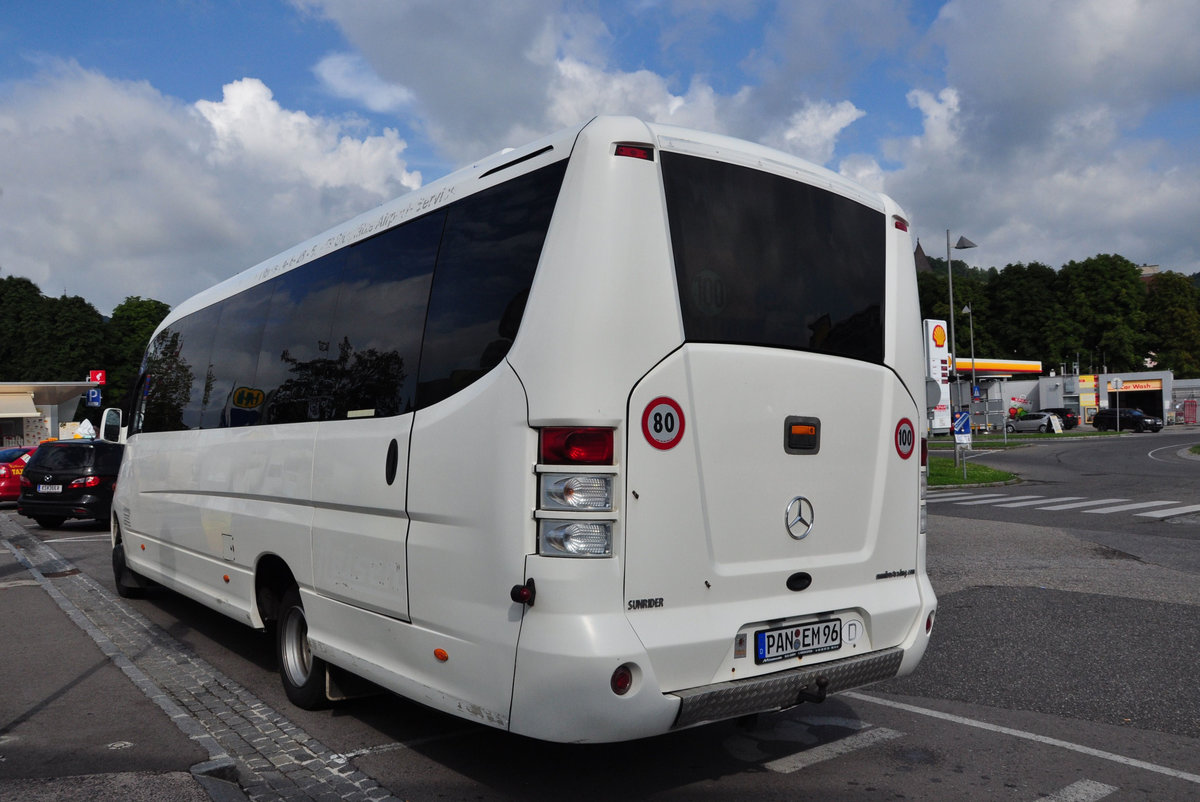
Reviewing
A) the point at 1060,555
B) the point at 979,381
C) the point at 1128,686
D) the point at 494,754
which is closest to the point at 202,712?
the point at 494,754

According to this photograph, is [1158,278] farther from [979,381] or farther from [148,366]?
[148,366]

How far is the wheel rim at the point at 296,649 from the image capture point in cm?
588

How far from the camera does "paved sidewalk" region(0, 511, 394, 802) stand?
4.40m

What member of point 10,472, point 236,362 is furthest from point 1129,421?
point 236,362

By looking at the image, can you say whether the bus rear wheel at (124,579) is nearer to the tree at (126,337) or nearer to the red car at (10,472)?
the red car at (10,472)

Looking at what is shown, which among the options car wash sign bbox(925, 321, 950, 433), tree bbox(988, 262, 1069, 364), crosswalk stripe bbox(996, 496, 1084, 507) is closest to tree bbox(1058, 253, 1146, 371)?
tree bbox(988, 262, 1069, 364)

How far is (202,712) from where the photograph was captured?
231 inches

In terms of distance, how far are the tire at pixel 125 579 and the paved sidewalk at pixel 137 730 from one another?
1.19m

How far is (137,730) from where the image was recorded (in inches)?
211

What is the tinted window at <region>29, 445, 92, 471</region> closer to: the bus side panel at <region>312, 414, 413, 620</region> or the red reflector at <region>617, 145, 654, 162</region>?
the bus side panel at <region>312, 414, 413, 620</region>

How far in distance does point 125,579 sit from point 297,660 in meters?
5.17

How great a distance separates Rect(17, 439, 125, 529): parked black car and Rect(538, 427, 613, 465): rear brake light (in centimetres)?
1652

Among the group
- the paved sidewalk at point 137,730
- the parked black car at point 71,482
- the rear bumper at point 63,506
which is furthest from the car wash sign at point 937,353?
the paved sidewalk at point 137,730

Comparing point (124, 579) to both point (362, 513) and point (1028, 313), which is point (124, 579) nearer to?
point (362, 513)
